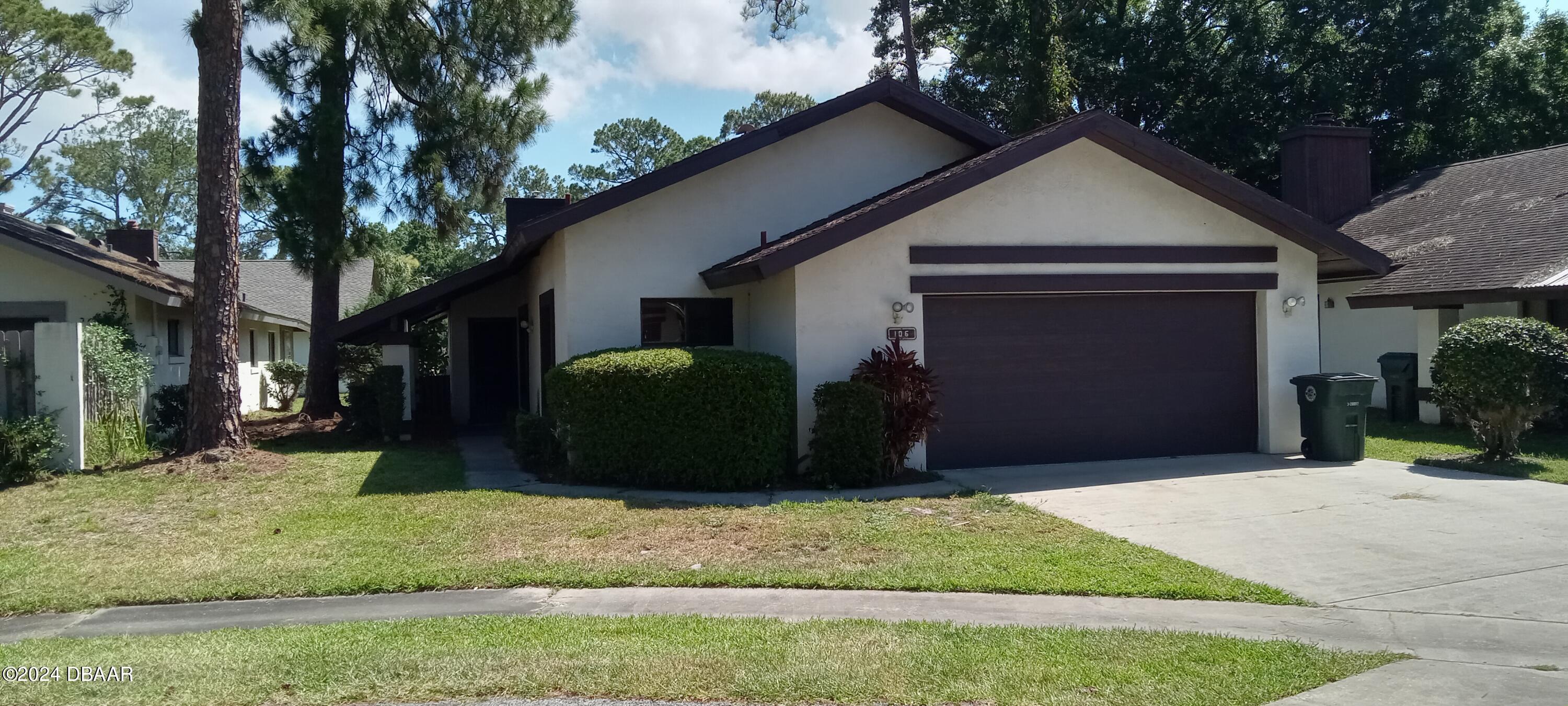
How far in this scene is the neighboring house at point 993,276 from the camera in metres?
11.8

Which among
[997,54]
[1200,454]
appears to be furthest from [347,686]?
[997,54]

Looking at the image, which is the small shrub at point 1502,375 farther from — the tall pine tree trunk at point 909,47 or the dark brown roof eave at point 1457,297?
the tall pine tree trunk at point 909,47

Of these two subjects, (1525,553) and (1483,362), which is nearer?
(1525,553)

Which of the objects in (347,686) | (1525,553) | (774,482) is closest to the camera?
(347,686)

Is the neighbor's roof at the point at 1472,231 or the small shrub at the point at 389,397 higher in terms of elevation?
the neighbor's roof at the point at 1472,231

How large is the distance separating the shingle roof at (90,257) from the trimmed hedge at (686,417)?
838cm

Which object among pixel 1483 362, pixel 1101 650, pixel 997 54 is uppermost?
pixel 997 54

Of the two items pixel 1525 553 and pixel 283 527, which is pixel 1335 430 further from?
pixel 283 527

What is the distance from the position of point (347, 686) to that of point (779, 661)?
220cm

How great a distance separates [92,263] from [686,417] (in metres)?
10.1

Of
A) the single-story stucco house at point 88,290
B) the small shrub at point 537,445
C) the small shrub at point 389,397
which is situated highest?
the single-story stucco house at point 88,290

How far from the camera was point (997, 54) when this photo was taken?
27891mm

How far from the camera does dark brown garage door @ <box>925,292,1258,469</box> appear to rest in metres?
12.3

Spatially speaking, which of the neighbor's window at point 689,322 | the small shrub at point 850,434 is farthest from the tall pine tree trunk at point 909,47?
the small shrub at point 850,434
